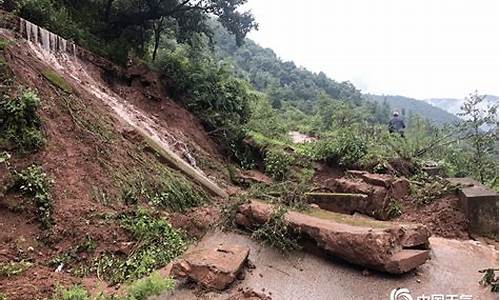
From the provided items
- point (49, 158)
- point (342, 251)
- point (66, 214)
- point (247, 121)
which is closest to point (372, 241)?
point (342, 251)

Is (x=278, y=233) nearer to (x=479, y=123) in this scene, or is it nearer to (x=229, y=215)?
(x=229, y=215)

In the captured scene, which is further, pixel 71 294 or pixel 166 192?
pixel 166 192

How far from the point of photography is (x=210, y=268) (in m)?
4.61

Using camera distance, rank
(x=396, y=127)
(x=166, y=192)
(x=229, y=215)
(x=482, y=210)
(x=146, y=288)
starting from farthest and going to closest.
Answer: (x=396, y=127)
(x=166, y=192)
(x=229, y=215)
(x=482, y=210)
(x=146, y=288)

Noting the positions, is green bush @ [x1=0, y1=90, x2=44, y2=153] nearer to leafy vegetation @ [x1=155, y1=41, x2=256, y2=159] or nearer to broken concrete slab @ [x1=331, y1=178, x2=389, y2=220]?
broken concrete slab @ [x1=331, y1=178, x2=389, y2=220]

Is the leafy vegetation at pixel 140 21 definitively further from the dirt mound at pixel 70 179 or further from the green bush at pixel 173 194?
the green bush at pixel 173 194

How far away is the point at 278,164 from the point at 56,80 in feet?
18.1

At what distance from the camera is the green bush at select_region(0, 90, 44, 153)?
570 centimetres

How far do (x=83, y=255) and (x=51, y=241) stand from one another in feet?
1.36

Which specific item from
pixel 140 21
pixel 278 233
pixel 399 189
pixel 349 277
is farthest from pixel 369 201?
pixel 140 21

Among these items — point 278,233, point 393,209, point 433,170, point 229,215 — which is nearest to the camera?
point 278,233

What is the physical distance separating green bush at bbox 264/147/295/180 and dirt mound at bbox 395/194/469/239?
3.69m

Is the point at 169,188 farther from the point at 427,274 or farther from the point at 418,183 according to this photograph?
the point at 418,183

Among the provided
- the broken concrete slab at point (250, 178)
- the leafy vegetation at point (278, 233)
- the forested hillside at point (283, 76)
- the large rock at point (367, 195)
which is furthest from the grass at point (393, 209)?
the forested hillside at point (283, 76)
